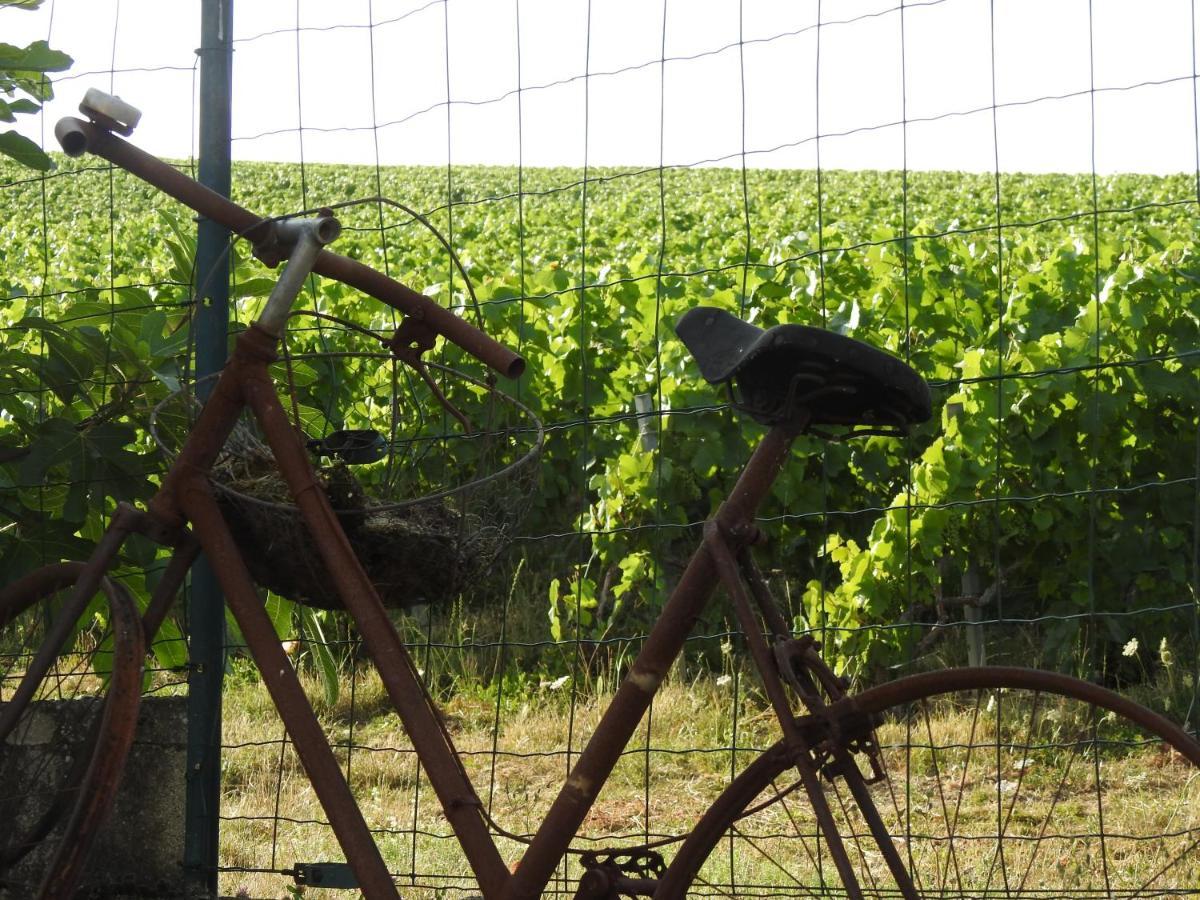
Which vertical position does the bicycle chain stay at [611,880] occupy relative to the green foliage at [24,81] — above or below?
below

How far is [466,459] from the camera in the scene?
531cm

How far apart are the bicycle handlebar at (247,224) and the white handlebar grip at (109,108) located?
28mm

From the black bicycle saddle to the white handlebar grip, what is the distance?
3.12 ft

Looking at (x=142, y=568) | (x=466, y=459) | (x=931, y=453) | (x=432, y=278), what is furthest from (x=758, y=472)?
(x=432, y=278)

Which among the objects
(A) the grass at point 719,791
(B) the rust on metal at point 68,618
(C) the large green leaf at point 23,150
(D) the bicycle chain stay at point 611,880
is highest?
(C) the large green leaf at point 23,150

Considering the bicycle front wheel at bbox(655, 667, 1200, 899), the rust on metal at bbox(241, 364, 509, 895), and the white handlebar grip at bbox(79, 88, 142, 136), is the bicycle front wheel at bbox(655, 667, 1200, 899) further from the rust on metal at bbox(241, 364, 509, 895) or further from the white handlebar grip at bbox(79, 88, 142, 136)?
the white handlebar grip at bbox(79, 88, 142, 136)

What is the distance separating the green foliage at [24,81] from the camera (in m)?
3.04

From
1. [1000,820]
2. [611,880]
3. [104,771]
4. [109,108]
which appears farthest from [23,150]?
[1000,820]

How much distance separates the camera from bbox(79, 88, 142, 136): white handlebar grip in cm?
217

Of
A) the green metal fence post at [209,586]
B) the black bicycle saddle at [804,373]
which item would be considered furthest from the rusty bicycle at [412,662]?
the green metal fence post at [209,586]

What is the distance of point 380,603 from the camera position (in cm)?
228

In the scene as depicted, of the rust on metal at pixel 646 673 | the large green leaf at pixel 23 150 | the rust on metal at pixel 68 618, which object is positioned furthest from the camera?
the large green leaf at pixel 23 150

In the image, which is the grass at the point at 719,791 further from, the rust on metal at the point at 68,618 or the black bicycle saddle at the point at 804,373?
the black bicycle saddle at the point at 804,373

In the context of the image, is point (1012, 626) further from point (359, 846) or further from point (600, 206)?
point (600, 206)
